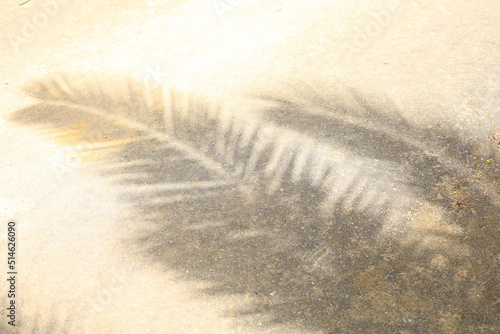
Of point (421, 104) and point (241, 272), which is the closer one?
point (241, 272)

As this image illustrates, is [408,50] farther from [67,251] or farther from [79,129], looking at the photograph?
[67,251]

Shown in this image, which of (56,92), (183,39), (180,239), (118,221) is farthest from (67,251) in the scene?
(183,39)

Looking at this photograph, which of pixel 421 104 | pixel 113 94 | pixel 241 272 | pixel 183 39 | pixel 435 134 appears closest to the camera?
pixel 241 272

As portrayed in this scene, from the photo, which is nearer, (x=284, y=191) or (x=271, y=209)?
(x=271, y=209)
